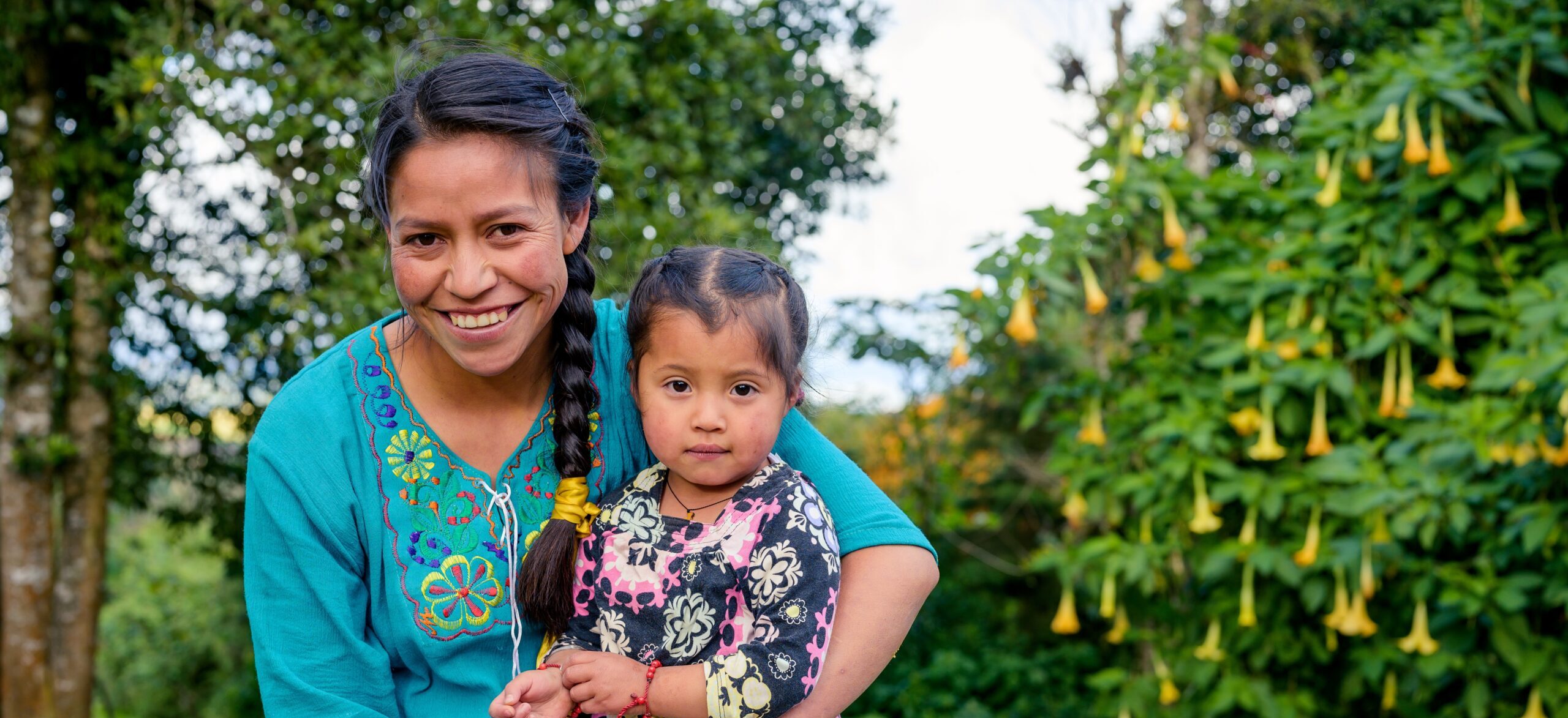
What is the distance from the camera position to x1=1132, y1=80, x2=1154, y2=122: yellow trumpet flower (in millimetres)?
4176

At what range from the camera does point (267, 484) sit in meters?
1.56

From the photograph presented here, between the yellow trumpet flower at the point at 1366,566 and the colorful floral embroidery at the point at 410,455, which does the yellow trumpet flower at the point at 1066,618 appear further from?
the colorful floral embroidery at the point at 410,455

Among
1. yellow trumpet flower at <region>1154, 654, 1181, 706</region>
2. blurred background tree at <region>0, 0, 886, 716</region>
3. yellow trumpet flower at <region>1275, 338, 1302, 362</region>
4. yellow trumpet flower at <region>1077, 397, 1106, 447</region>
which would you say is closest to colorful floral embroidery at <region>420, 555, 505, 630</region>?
blurred background tree at <region>0, 0, 886, 716</region>

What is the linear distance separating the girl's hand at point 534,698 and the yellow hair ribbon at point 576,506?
211mm

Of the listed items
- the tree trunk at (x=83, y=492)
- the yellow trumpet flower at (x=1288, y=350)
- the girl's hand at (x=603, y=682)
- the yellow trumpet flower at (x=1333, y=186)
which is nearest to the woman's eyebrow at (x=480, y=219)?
the girl's hand at (x=603, y=682)

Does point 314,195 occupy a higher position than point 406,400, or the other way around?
point 314,195

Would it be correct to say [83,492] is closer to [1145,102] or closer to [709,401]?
[709,401]

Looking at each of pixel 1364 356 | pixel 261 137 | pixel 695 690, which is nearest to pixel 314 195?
pixel 261 137

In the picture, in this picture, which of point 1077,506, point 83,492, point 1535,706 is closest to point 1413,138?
point 1077,506

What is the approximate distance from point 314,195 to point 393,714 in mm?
2698

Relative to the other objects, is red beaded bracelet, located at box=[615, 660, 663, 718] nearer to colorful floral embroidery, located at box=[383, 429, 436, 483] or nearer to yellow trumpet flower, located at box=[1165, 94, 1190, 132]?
colorful floral embroidery, located at box=[383, 429, 436, 483]

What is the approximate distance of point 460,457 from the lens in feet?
5.66

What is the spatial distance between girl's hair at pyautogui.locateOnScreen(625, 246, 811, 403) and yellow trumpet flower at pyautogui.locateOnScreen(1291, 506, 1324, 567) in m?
2.57

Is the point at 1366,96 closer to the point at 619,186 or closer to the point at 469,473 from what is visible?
the point at 619,186
